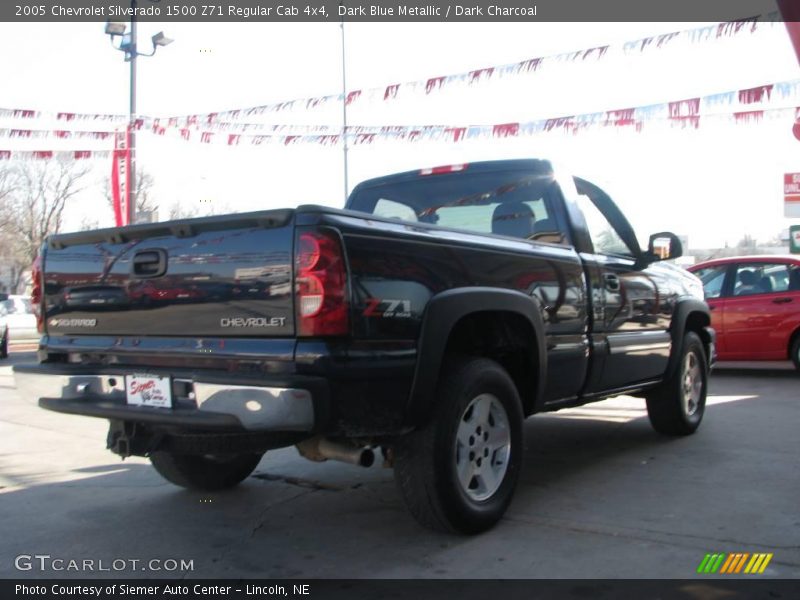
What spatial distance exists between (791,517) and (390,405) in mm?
2297

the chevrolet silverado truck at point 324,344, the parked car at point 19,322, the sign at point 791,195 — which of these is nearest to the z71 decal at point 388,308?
the chevrolet silverado truck at point 324,344

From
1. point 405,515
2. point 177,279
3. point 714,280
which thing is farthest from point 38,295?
point 714,280

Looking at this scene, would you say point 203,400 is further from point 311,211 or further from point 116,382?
point 311,211

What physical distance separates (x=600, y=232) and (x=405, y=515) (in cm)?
239

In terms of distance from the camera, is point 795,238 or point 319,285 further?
point 795,238

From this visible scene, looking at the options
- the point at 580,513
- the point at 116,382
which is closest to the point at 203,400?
the point at 116,382

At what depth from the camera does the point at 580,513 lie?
425 centimetres

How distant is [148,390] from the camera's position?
3.47m

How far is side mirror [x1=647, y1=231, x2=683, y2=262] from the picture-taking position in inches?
226

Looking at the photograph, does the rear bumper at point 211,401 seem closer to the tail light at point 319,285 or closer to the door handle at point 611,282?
the tail light at point 319,285

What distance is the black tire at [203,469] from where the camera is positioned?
4.61m
